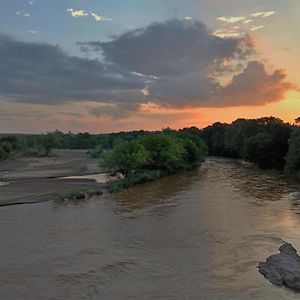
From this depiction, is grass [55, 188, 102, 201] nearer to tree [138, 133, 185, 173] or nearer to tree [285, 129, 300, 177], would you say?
tree [138, 133, 185, 173]

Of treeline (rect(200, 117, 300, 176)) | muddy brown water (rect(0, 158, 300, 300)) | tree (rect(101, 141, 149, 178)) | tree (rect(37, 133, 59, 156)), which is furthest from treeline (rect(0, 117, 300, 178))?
muddy brown water (rect(0, 158, 300, 300))

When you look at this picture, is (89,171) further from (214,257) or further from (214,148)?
(214,148)

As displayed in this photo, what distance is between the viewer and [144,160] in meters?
60.1

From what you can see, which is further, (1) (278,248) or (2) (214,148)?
(2) (214,148)

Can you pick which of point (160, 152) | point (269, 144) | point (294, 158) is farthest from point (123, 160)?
point (269, 144)

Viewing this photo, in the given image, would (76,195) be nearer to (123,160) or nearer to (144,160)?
(123,160)

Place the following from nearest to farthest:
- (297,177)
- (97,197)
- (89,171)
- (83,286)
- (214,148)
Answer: (83,286)
(97,197)
(297,177)
(89,171)
(214,148)

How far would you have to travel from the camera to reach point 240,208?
3656 centimetres

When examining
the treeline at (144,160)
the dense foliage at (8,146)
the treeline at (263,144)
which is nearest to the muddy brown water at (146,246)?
the treeline at (144,160)

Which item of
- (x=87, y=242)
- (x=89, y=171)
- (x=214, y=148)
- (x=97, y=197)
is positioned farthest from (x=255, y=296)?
(x=214, y=148)

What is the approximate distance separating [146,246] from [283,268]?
798 centimetres

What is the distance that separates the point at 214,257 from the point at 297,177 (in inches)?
1546

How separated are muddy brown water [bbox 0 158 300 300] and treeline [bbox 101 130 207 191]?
43.7 ft

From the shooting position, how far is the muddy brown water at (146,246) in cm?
1858
